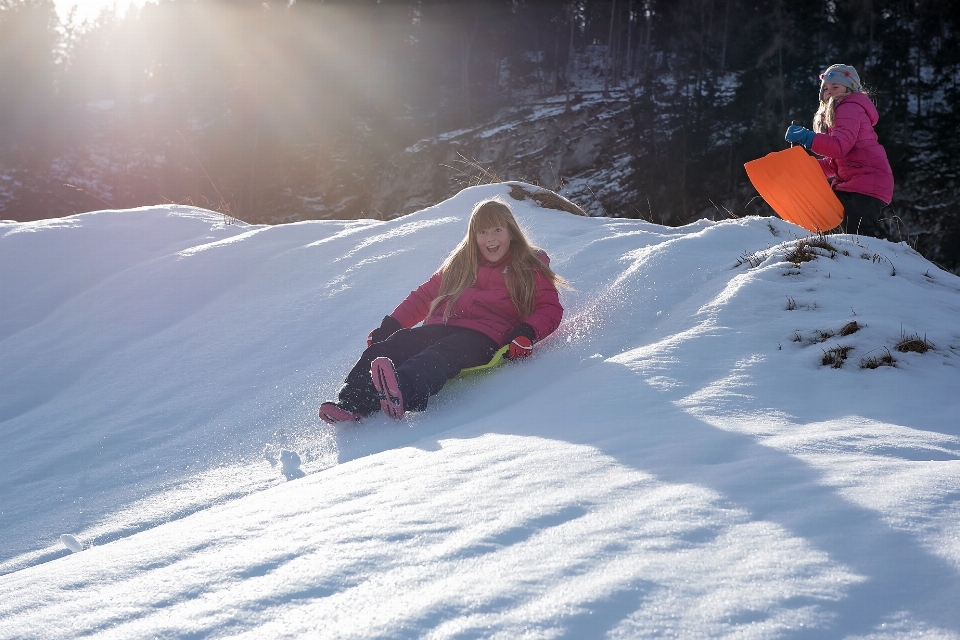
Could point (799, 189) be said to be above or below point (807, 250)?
above

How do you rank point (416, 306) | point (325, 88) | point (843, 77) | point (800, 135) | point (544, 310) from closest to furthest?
1. point (544, 310)
2. point (416, 306)
3. point (800, 135)
4. point (843, 77)
5. point (325, 88)

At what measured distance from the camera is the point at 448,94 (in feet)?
123

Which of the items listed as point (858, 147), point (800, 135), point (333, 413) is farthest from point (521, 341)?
point (858, 147)

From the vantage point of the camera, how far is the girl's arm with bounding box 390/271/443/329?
4159 mm

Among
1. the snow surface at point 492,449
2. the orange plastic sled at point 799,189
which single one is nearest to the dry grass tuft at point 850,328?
the snow surface at point 492,449

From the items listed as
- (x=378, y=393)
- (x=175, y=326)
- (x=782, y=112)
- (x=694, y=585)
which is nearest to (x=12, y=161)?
(x=782, y=112)

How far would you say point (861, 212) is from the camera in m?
5.49

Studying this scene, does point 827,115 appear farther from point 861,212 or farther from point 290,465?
point 290,465

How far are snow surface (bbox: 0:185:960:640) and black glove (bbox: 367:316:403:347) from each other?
0.31 meters

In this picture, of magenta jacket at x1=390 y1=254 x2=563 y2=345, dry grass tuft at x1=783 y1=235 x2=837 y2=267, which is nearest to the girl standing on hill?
dry grass tuft at x1=783 y1=235 x2=837 y2=267

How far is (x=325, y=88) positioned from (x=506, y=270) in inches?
1425

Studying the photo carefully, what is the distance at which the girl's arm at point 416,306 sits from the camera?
4.16 meters

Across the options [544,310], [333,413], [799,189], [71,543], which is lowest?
[71,543]

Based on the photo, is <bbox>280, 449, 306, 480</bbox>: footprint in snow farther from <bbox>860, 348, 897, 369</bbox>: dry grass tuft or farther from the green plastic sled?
<bbox>860, 348, 897, 369</bbox>: dry grass tuft
